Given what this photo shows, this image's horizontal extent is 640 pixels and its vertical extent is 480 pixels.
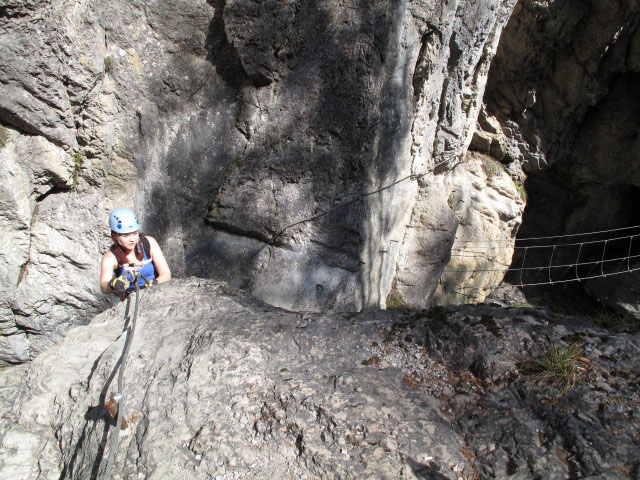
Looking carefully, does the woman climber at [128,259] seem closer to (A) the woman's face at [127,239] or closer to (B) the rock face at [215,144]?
(A) the woman's face at [127,239]

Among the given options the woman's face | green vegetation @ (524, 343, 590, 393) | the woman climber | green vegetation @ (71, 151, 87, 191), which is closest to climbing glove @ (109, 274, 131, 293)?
the woman climber

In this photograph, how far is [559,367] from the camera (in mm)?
2127

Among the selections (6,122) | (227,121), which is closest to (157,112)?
(227,121)

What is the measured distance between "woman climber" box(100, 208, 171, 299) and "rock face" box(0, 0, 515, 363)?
94cm

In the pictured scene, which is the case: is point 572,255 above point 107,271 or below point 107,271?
above

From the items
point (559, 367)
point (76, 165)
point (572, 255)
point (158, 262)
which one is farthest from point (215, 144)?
point (572, 255)

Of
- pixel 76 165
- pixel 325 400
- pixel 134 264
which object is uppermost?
pixel 76 165

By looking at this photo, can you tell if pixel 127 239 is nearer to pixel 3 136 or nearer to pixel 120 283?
pixel 120 283

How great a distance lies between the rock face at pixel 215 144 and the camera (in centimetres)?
357

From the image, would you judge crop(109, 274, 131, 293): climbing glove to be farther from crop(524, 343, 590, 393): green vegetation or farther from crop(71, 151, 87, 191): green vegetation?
crop(524, 343, 590, 393): green vegetation

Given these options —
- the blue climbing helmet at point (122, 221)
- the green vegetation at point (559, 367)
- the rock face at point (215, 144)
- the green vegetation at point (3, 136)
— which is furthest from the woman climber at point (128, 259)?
the green vegetation at point (559, 367)

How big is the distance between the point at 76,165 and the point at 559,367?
12.2 ft

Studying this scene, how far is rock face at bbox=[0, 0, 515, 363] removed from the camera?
3574 millimetres

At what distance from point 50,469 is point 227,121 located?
9.54 ft
